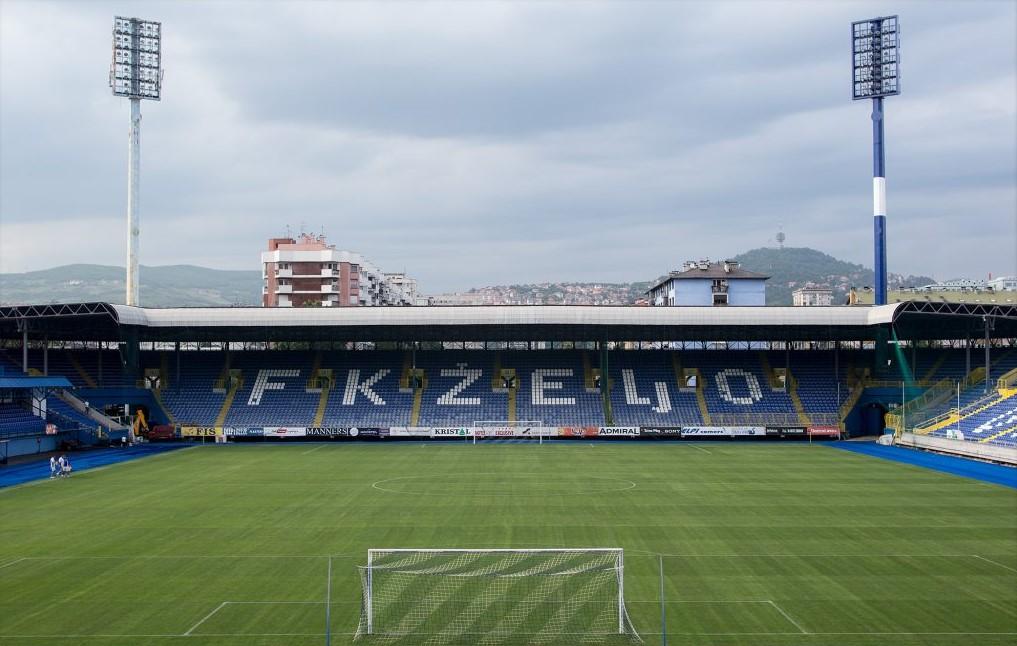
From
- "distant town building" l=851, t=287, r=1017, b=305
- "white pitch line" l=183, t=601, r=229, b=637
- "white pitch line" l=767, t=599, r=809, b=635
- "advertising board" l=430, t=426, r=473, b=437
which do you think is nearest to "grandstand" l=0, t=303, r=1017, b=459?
"advertising board" l=430, t=426, r=473, b=437

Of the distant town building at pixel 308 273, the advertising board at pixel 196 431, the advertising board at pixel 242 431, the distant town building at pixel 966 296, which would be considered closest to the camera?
the advertising board at pixel 196 431

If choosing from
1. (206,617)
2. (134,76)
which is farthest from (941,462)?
(134,76)

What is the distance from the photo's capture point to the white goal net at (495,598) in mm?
16344

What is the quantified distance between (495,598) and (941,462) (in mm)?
33425

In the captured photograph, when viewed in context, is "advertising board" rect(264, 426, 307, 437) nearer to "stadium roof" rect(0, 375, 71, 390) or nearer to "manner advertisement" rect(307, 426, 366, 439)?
"manner advertisement" rect(307, 426, 366, 439)

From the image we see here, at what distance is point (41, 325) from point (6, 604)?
41172 mm

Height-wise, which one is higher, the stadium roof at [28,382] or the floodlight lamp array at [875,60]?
the floodlight lamp array at [875,60]

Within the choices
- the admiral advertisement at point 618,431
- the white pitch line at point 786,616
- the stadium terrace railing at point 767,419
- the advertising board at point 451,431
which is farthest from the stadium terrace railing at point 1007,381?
the white pitch line at point 786,616

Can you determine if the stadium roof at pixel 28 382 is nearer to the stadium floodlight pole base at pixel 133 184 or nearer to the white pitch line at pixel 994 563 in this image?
the stadium floodlight pole base at pixel 133 184

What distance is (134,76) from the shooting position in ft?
205

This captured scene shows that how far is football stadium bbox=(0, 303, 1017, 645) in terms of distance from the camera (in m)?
17.8

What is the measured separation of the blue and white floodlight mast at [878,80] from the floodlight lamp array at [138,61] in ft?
166

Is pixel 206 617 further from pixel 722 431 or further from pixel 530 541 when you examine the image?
pixel 722 431

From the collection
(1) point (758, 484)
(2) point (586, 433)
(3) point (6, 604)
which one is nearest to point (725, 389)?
(2) point (586, 433)
